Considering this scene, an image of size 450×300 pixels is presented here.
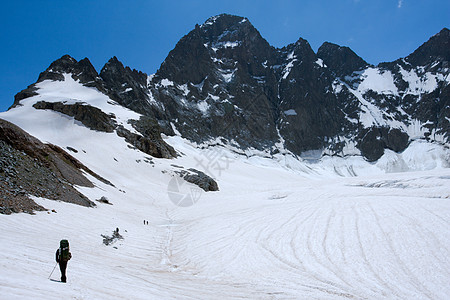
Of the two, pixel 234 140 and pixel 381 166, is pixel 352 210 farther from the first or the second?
pixel 381 166

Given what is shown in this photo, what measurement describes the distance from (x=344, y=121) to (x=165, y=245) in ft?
623

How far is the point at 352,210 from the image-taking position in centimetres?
1433

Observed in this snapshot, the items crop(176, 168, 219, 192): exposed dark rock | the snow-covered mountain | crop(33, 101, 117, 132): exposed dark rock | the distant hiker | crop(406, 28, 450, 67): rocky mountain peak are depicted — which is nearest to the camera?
the distant hiker

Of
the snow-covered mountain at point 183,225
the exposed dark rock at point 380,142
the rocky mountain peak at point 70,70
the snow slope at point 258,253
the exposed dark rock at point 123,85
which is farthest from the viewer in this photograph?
the exposed dark rock at point 380,142

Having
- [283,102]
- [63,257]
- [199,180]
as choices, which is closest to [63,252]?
[63,257]

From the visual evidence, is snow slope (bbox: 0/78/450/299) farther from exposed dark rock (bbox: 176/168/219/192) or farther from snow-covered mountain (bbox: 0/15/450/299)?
exposed dark rock (bbox: 176/168/219/192)

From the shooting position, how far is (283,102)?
188m

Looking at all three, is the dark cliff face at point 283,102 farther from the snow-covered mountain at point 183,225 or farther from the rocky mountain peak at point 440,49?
the snow-covered mountain at point 183,225

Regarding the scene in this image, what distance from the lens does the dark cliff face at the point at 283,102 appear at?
500 ft

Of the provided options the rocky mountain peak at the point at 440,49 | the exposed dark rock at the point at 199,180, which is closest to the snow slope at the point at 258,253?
the exposed dark rock at the point at 199,180

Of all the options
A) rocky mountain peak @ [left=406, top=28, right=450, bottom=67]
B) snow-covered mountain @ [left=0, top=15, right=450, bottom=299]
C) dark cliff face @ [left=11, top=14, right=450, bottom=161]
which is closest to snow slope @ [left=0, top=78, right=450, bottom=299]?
snow-covered mountain @ [left=0, top=15, right=450, bottom=299]

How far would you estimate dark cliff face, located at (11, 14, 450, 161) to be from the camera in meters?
152

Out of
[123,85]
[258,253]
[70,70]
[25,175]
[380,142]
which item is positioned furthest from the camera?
[380,142]

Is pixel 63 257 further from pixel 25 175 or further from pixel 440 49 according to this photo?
pixel 440 49
